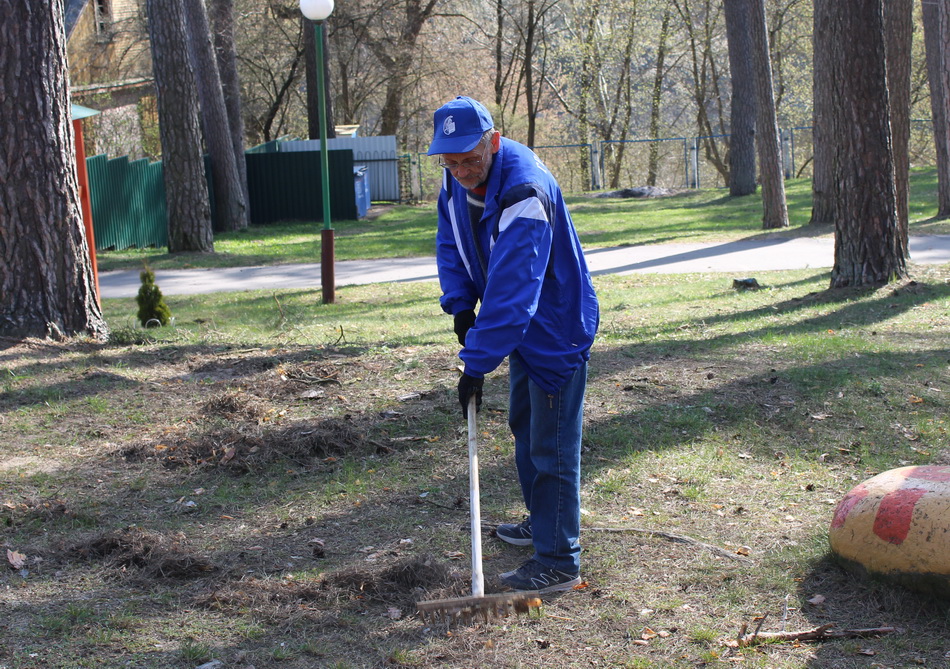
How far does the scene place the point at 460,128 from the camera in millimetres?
3307

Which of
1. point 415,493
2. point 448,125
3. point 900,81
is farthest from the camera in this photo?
point 900,81

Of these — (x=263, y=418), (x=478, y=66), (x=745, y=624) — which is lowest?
(x=745, y=624)

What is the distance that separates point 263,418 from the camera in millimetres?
5957

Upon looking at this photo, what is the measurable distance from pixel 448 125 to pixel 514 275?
626 mm

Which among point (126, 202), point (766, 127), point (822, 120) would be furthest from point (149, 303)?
point (766, 127)

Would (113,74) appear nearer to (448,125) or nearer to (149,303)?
(149,303)

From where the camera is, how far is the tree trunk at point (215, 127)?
61.8 ft

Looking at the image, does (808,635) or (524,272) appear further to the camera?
(808,635)

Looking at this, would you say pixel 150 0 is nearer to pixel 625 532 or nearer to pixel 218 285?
pixel 218 285

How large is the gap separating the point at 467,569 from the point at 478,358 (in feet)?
3.87

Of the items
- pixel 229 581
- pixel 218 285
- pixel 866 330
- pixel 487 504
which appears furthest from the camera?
pixel 218 285

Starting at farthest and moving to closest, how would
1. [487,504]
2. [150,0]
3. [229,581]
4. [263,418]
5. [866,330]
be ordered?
[150,0], [866,330], [263,418], [487,504], [229,581]

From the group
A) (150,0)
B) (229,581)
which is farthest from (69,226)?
(150,0)

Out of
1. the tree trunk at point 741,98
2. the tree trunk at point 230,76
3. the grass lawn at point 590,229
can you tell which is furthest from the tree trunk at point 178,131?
the tree trunk at point 741,98
